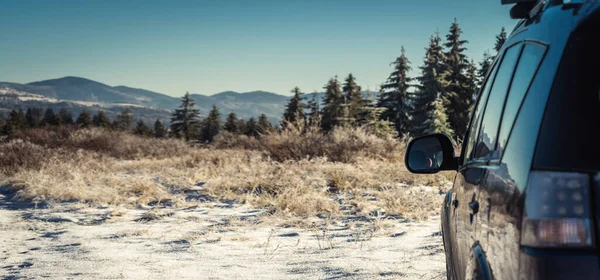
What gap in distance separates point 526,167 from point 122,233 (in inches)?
198

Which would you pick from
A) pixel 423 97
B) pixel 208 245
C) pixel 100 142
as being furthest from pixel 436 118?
pixel 208 245

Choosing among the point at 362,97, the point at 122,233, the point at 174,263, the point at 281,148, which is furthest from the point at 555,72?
the point at 362,97

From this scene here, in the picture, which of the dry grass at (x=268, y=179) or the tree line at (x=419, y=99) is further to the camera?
the tree line at (x=419, y=99)

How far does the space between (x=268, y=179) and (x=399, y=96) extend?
3498cm

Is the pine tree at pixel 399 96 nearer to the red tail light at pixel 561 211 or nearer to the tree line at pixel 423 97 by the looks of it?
the tree line at pixel 423 97

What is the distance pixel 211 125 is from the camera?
6347 cm

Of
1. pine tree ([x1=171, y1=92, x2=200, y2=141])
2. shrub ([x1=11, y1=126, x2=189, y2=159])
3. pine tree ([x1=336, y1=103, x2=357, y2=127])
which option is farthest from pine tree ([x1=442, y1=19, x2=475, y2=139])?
pine tree ([x1=171, y1=92, x2=200, y2=141])

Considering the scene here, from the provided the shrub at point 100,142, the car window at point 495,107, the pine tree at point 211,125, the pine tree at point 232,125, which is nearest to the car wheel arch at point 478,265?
the car window at point 495,107

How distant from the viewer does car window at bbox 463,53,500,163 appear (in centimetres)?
200

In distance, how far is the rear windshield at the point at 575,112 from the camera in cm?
93

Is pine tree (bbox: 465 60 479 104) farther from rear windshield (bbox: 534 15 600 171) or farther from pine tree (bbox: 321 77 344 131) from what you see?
rear windshield (bbox: 534 15 600 171)

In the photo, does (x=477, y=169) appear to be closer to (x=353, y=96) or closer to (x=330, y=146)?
(x=330, y=146)

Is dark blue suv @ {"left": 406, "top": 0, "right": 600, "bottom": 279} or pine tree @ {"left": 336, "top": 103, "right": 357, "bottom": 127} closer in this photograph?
dark blue suv @ {"left": 406, "top": 0, "right": 600, "bottom": 279}

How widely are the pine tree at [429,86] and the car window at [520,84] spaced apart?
36898 mm
